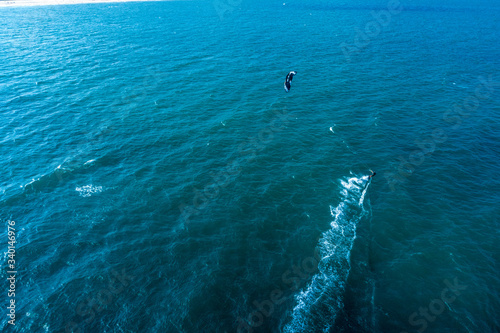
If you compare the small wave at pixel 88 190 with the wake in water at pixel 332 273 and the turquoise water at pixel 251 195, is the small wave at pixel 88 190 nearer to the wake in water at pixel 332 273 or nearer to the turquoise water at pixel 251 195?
the turquoise water at pixel 251 195

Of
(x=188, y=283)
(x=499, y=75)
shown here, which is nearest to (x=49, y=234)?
(x=188, y=283)

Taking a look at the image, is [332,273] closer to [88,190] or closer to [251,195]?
[251,195]

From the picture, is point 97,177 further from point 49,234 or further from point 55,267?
point 55,267

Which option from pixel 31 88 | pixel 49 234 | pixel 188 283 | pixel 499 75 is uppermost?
Result: pixel 31 88

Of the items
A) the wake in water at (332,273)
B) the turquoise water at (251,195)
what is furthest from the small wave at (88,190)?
the wake in water at (332,273)

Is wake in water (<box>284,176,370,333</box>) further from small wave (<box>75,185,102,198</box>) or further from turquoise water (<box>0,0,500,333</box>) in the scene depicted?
small wave (<box>75,185,102,198</box>)

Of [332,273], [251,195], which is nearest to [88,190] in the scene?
[251,195]

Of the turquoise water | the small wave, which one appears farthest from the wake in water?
the small wave
